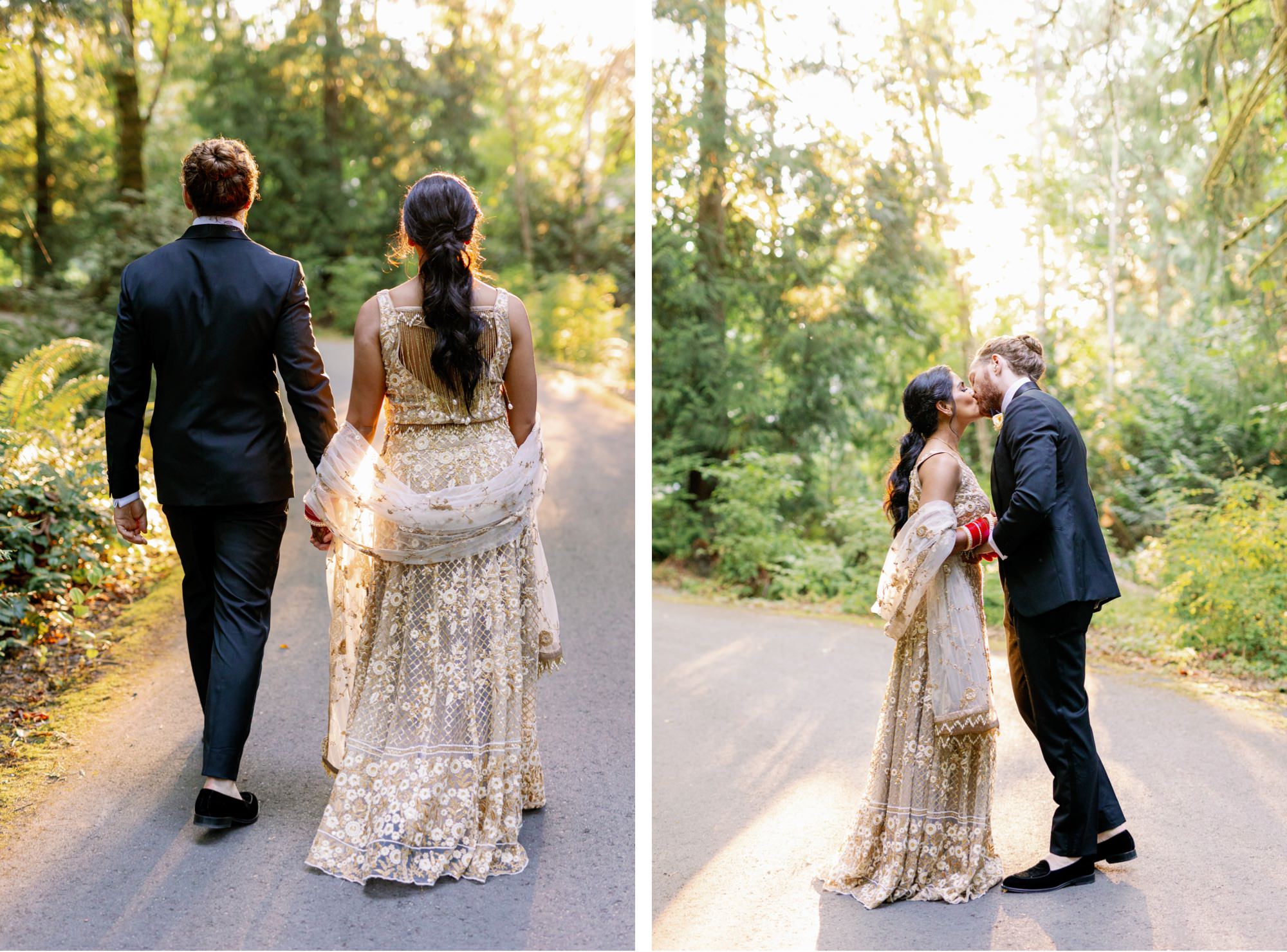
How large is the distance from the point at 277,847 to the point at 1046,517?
9.24ft

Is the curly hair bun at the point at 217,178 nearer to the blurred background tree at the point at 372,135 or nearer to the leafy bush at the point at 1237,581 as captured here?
the leafy bush at the point at 1237,581

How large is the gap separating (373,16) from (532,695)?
59.4 feet

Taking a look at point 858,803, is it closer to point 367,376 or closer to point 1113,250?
point 367,376

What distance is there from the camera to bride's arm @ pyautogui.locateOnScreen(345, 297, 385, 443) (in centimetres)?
345

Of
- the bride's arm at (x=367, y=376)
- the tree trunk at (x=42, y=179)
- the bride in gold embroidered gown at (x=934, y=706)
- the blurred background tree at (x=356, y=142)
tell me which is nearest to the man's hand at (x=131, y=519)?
the bride's arm at (x=367, y=376)

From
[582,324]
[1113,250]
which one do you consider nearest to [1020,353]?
[582,324]

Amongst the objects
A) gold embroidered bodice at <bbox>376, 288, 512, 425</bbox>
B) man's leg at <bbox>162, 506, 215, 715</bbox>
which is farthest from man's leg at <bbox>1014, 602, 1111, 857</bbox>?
man's leg at <bbox>162, 506, 215, 715</bbox>

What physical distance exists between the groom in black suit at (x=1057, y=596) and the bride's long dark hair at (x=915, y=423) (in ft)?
0.86

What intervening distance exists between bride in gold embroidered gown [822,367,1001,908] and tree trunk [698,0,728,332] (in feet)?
21.0

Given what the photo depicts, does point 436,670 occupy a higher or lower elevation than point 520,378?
lower

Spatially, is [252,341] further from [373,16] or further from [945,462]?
[373,16]

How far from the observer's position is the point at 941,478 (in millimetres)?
3689

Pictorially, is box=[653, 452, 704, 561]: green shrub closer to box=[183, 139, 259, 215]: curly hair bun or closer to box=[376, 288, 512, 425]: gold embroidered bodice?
box=[376, 288, 512, 425]: gold embroidered bodice

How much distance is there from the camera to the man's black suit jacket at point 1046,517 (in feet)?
11.9
